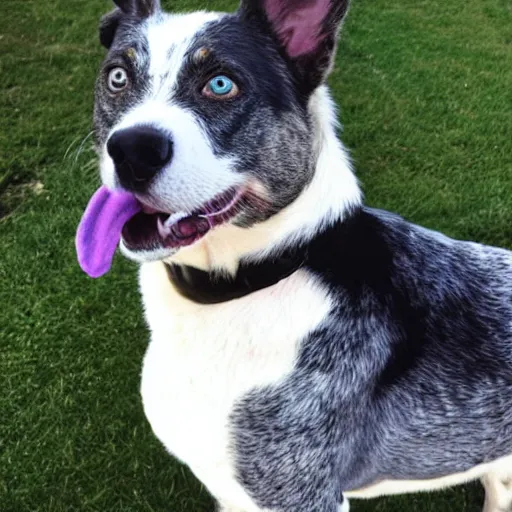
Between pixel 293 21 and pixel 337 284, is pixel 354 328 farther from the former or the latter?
pixel 293 21

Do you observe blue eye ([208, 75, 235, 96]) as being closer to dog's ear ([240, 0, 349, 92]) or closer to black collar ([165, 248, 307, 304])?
dog's ear ([240, 0, 349, 92])

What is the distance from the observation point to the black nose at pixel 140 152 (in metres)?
1.62

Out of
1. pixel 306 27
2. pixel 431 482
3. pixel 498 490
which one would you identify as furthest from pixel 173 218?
pixel 498 490

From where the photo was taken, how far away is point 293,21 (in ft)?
6.26

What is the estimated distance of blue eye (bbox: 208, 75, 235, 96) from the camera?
1.77 metres

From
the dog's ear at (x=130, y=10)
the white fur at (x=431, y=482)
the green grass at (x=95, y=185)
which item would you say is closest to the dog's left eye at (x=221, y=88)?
the dog's ear at (x=130, y=10)

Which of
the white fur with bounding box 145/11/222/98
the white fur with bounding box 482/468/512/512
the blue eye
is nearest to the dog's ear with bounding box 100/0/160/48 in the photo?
the white fur with bounding box 145/11/222/98

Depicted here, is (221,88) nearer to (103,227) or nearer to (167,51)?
(167,51)

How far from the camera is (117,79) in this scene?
73.2 inches

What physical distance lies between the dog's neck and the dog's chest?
0.13 m

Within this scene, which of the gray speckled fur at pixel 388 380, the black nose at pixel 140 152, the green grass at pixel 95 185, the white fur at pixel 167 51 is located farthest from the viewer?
the green grass at pixel 95 185

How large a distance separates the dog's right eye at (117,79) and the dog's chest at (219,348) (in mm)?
553

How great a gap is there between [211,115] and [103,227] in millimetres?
438

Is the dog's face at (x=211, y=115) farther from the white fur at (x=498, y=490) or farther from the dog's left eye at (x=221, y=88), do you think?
the white fur at (x=498, y=490)
